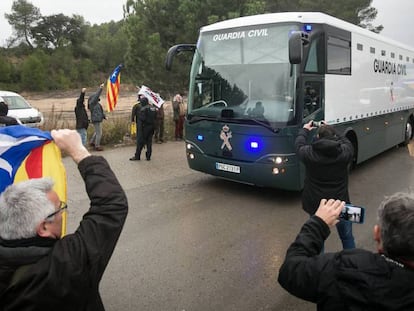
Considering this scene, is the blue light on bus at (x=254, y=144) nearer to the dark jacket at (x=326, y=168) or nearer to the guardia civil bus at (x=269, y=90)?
the guardia civil bus at (x=269, y=90)

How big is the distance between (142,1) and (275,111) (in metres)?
23.0

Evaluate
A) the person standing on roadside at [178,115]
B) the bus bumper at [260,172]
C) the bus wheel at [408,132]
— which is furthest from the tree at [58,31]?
the bus bumper at [260,172]

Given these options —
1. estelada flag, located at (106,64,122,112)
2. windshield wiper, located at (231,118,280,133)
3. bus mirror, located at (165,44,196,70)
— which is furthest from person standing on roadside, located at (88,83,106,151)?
windshield wiper, located at (231,118,280,133)

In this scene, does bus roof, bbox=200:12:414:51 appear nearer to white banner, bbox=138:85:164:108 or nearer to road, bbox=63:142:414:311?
road, bbox=63:142:414:311

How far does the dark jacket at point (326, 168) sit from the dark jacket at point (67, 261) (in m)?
2.81

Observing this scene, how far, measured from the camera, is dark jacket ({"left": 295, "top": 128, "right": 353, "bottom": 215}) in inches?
170

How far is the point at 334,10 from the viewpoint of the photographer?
2959 cm

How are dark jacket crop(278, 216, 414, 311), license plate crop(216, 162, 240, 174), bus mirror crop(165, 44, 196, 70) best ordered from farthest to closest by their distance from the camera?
bus mirror crop(165, 44, 196, 70), license plate crop(216, 162, 240, 174), dark jacket crop(278, 216, 414, 311)

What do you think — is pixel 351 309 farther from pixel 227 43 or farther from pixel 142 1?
pixel 142 1

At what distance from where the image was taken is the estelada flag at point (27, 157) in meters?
2.74

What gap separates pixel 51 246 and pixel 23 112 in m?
15.7

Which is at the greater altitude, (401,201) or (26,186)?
(26,186)

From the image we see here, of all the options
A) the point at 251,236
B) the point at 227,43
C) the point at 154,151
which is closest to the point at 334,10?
the point at 154,151

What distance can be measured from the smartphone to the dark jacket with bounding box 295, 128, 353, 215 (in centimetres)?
220
